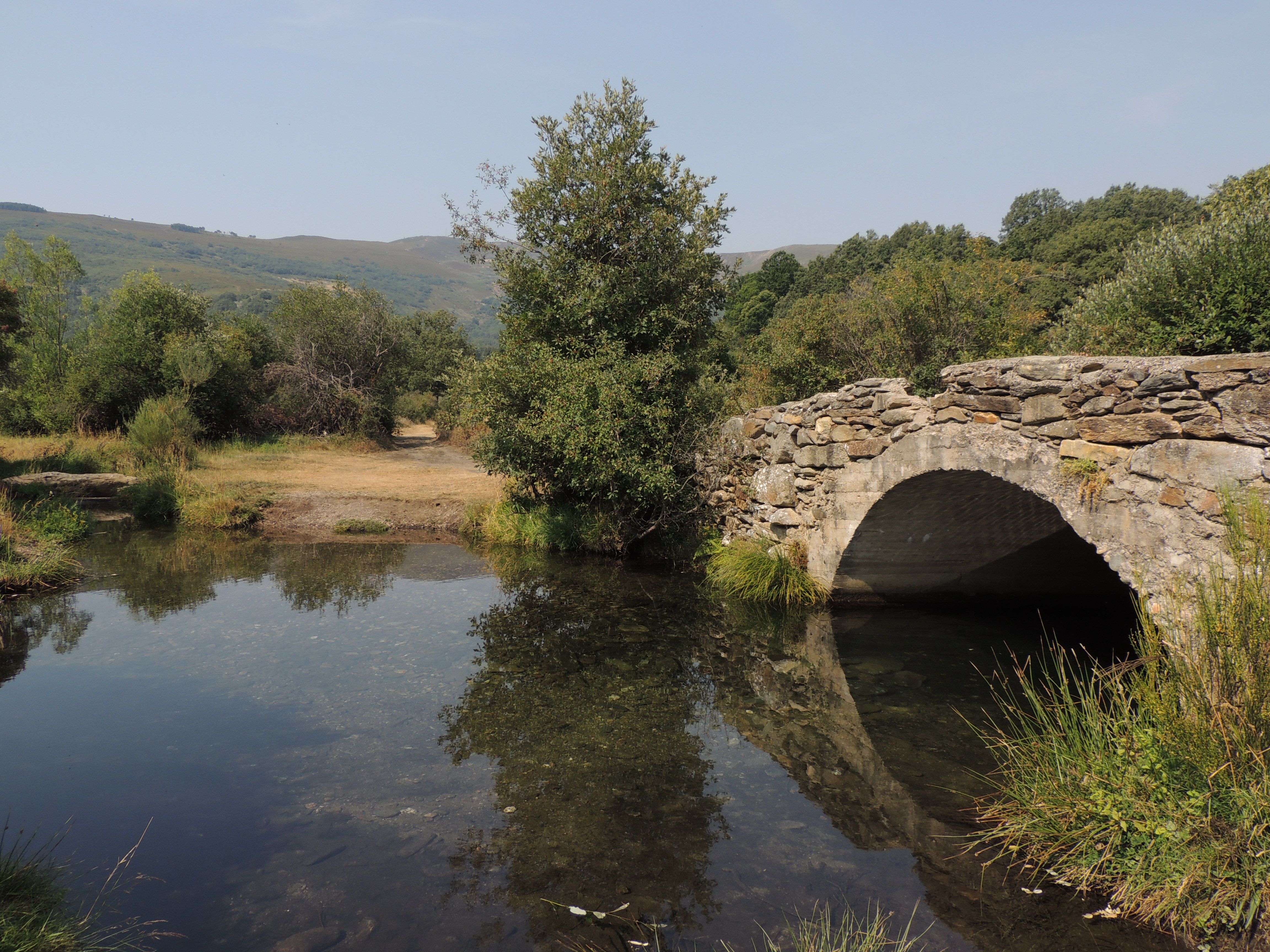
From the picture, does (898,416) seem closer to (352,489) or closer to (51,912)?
(51,912)

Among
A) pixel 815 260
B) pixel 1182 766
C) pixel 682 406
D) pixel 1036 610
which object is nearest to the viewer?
pixel 1182 766

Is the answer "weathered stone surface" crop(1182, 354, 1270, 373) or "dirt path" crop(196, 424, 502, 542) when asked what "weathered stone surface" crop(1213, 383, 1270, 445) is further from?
"dirt path" crop(196, 424, 502, 542)

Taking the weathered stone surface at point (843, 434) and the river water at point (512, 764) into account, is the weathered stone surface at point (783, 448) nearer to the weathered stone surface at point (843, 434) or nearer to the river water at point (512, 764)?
the weathered stone surface at point (843, 434)

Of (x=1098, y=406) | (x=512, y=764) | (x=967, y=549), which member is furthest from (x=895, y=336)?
(x=512, y=764)

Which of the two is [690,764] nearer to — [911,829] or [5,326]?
[911,829]

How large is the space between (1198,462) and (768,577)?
607cm

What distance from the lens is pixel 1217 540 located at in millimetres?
4855

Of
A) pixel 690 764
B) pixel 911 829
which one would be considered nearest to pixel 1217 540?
pixel 911 829

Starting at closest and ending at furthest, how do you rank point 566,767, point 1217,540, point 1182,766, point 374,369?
point 1182,766 < point 1217,540 < point 566,767 < point 374,369

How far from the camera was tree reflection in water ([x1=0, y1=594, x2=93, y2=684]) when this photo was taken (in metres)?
8.30

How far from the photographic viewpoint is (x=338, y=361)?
90.1 feet

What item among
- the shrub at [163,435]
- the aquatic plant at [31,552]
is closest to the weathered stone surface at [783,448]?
the aquatic plant at [31,552]

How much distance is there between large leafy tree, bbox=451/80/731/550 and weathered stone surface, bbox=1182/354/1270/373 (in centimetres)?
750

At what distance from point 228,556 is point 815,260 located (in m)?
49.9
